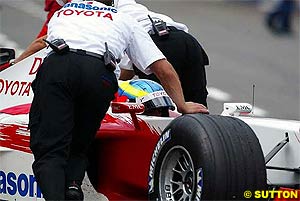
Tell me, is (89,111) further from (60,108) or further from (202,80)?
(202,80)

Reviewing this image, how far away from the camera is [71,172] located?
18.3ft

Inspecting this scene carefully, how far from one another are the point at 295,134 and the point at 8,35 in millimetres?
13945

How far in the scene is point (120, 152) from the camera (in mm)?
5828

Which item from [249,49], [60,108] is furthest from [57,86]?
[249,49]

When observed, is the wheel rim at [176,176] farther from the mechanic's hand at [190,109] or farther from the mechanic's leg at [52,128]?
the mechanic's leg at [52,128]

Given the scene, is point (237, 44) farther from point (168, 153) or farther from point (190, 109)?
point (168, 153)

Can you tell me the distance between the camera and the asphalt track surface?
13.9 m

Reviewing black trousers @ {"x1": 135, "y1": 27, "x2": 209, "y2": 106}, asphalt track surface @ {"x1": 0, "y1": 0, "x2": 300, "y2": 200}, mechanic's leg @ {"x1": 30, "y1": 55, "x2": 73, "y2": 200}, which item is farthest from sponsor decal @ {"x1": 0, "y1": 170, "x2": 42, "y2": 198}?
asphalt track surface @ {"x1": 0, "y1": 0, "x2": 300, "y2": 200}

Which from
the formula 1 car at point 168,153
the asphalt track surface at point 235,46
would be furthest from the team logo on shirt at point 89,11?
the asphalt track surface at point 235,46

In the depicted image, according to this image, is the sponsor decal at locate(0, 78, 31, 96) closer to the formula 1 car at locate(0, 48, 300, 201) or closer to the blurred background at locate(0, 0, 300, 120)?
the formula 1 car at locate(0, 48, 300, 201)

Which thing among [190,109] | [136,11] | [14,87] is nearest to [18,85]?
[14,87]

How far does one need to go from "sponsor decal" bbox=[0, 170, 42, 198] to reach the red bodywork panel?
0.17m

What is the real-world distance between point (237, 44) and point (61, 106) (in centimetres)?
1341

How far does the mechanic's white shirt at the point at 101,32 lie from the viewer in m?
5.45
